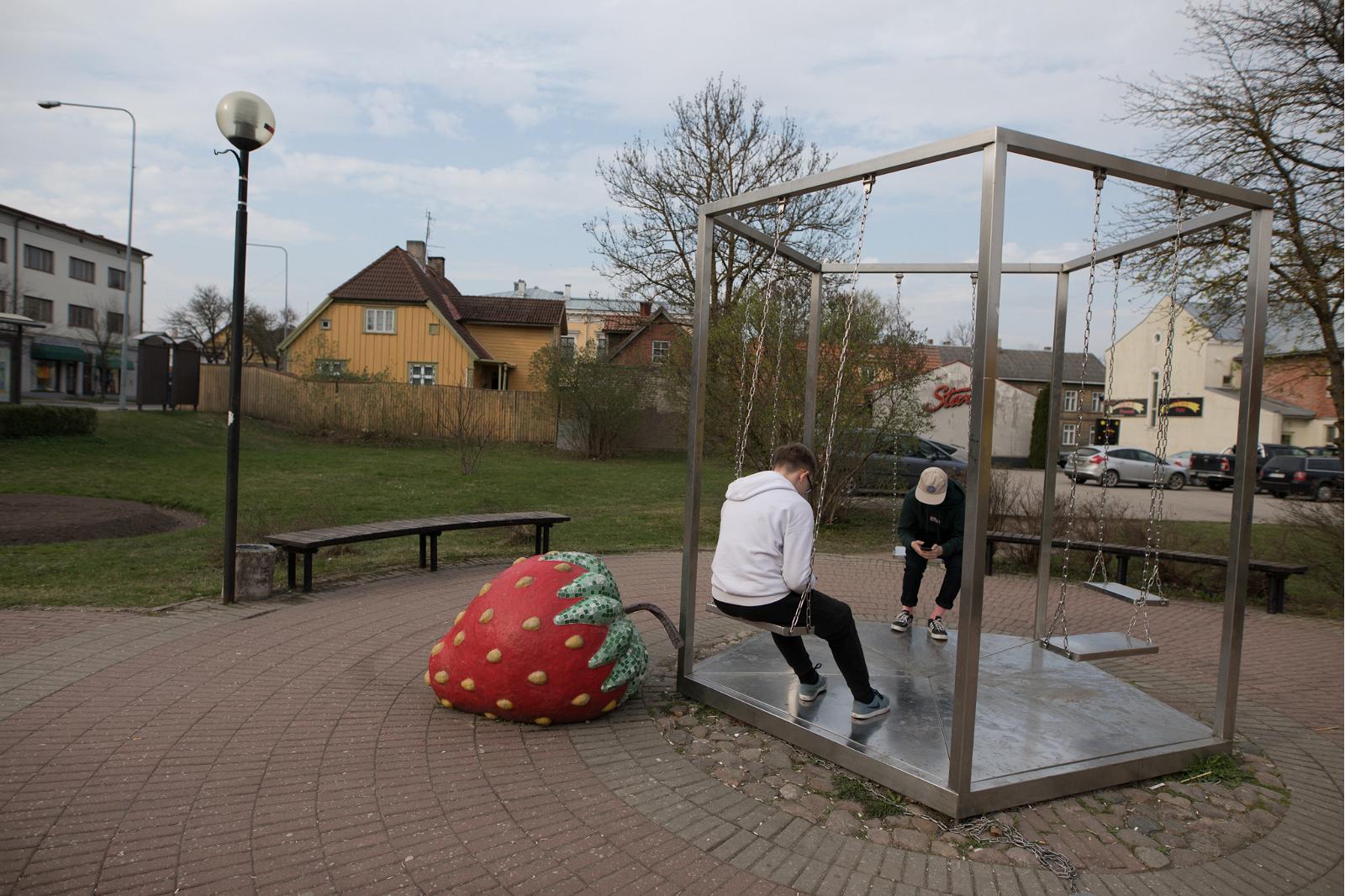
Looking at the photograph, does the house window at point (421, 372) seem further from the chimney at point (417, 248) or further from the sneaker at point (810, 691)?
the sneaker at point (810, 691)

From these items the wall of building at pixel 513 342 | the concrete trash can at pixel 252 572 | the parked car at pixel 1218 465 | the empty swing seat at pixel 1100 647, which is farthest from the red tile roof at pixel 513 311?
the empty swing seat at pixel 1100 647

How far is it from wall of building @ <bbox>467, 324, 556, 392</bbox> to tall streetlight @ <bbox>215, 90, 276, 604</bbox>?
3447 centimetres

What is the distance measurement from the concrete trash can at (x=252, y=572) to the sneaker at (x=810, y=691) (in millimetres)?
4691

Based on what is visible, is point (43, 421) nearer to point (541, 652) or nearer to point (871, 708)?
point (541, 652)

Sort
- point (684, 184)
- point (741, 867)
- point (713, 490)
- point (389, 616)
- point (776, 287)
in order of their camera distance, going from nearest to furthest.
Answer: point (741, 867), point (389, 616), point (776, 287), point (713, 490), point (684, 184)

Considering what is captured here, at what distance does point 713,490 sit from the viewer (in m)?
17.3

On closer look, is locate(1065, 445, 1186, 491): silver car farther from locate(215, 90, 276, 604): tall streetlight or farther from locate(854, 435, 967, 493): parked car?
locate(215, 90, 276, 604): tall streetlight

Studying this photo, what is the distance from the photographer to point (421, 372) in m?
37.6

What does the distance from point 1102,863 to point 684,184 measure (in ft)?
76.3

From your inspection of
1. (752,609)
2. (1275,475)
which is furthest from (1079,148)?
(1275,475)

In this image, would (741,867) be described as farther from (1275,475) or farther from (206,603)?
(1275,475)

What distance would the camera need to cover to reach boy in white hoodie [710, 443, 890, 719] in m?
4.21

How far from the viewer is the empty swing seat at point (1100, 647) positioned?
164 inches

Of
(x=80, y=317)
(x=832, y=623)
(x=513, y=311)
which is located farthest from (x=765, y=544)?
(x=80, y=317)
